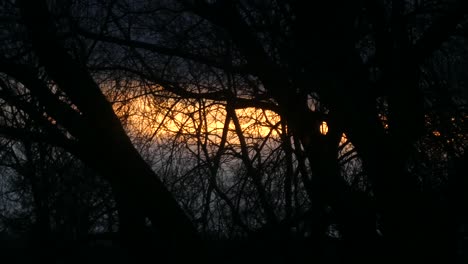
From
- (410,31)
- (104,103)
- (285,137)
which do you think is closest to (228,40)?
(285,137)

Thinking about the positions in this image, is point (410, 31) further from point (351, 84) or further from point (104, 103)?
point (104, 103)

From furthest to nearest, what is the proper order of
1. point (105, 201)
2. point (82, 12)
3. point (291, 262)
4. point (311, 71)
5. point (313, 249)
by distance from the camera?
point (105, 201) → point (82, 12) → point (291, 262) → point (313, 249) → point (311, 71)

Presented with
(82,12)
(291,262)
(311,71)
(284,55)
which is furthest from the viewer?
(82,12)

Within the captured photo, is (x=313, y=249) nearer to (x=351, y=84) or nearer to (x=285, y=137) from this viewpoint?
(x=285, y=137)

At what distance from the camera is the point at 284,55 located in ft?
18.9

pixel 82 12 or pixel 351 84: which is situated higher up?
pixel 82 12

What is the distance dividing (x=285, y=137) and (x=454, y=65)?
74.5 inches

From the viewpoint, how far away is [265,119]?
318 inches

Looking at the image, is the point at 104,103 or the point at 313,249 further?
the point at 313,249

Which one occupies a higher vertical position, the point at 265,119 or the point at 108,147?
the point at 265,119

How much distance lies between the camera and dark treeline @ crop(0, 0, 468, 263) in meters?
4.79

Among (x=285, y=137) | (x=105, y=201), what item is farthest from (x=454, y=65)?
(x=105, y=201)

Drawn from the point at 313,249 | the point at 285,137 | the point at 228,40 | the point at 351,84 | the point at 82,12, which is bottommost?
the point at 313,249

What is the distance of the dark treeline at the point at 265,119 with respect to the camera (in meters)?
4.79
